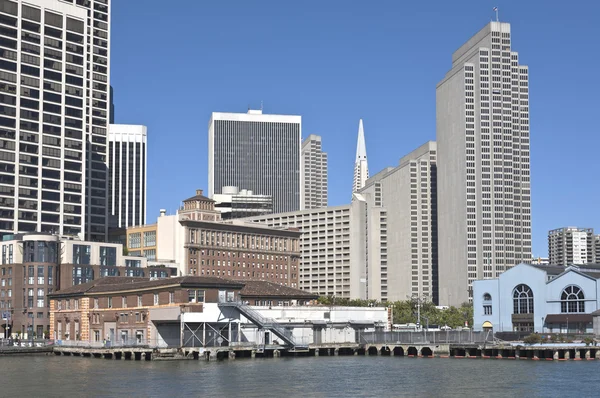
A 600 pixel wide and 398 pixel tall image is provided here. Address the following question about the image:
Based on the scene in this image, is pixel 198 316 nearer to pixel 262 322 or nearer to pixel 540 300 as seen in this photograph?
pixel 262 322

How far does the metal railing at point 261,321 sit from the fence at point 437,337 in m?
15.8

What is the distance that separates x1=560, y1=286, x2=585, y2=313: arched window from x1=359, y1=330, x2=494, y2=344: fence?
95.3ft

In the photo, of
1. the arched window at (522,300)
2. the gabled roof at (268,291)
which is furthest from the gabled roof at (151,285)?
the arched window at (522,300)

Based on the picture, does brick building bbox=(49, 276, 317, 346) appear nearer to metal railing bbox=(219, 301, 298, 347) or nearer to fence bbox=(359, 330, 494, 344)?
metal railing bbox=(219, 301, 298, 347)

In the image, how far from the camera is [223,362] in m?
129

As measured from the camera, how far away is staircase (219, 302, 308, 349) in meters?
141

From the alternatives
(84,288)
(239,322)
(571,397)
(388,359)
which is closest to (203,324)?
(239,322)

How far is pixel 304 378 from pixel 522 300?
83327 mm

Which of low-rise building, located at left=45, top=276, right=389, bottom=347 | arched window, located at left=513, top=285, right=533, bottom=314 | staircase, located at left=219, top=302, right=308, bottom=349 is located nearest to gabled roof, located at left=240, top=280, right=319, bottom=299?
low-rise building, located at left=45, top=276, right=389, bottom=347

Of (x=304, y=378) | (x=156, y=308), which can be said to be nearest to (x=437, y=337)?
(x=156, y=308)

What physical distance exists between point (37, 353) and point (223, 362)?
4958 centimetres

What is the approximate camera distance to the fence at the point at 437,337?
14738cm

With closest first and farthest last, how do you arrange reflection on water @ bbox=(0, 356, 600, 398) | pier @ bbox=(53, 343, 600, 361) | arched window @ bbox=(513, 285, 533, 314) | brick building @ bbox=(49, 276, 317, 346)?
reflection on water @ bbox=(0, 356, 600, 398) < pier @ bbox=(53, 343, 600, 361) < brick building @ bbox=(49, 276, 317, 346) < arched window @ bbox=(513, 285, 533, 314)

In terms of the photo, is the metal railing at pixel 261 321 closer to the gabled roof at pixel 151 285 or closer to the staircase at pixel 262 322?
the staircase at pixel 262 322
